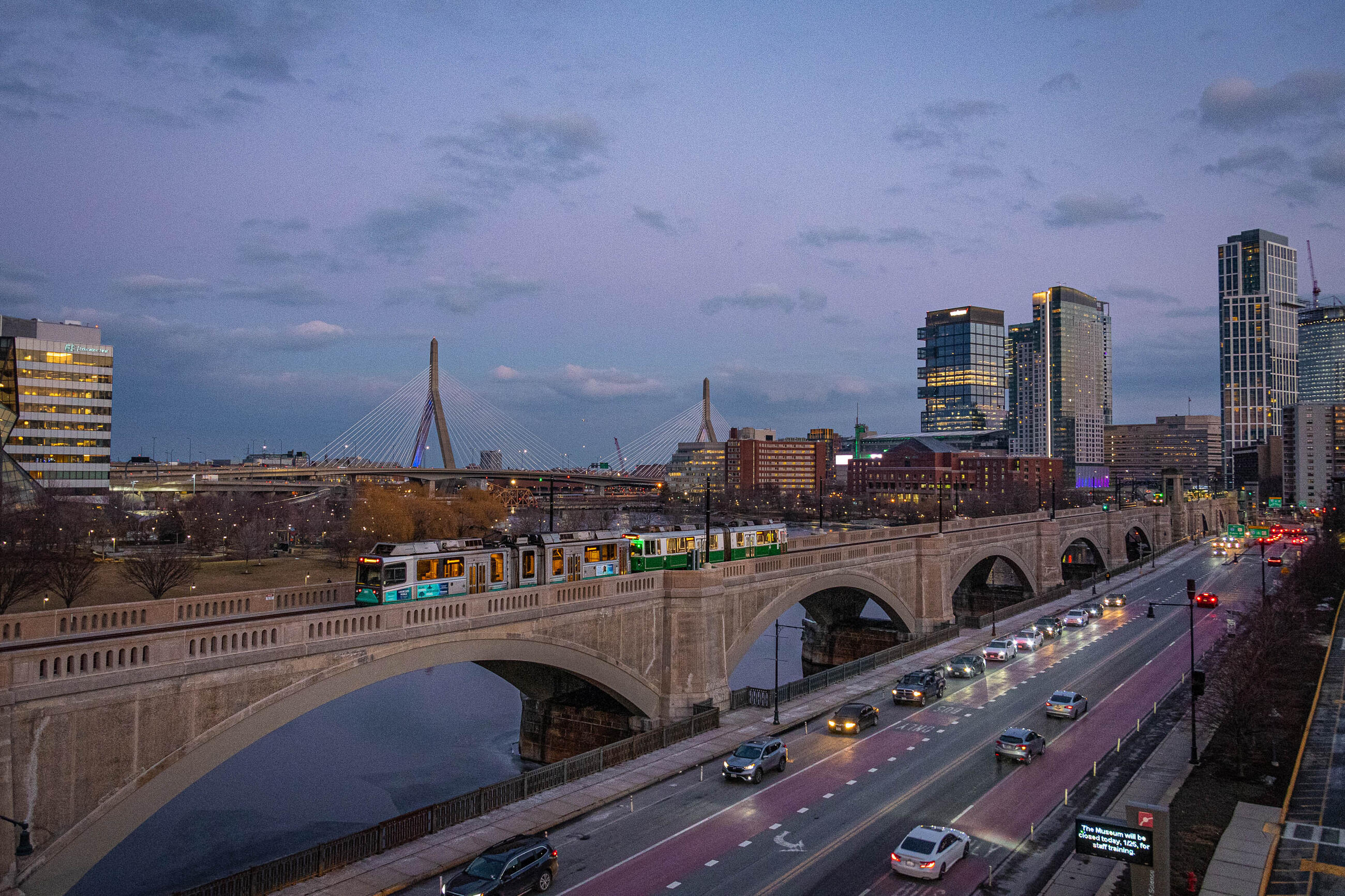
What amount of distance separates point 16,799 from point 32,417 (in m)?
120

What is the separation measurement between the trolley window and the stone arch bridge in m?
1.72

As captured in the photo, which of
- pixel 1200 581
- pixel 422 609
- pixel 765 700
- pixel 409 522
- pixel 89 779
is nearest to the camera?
pixel 89 779

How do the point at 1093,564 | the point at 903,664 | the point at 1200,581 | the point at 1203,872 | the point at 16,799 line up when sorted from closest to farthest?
the point at 16,799 → the point at 1203,872 → the point at 903,664 → the point at 1200,581 → the point at 1093,564

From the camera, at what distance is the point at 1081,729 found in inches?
1420

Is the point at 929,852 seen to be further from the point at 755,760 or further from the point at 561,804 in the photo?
the point at 561,804

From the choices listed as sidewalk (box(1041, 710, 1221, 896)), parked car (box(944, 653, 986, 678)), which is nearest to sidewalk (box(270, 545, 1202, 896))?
parked car (box(944, 653, 986, 678))

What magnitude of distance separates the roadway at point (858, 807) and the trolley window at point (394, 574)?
997 centimetres

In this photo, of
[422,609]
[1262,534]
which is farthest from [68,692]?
[1262,534]

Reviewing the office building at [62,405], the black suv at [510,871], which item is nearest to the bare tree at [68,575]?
the black suv at [510,871]

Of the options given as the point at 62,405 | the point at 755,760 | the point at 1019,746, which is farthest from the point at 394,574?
→ the point at 62,405

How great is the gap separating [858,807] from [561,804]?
29.8 ft

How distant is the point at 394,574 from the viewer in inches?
1155

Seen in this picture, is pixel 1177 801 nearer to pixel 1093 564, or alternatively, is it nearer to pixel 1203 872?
pixel 1203 872

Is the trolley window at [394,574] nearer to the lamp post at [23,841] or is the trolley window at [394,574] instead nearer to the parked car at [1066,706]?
the lamp post at [23,841]
